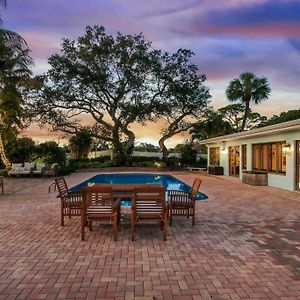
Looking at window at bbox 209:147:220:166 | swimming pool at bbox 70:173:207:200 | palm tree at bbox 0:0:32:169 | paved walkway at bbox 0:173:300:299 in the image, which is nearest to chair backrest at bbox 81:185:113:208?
paved walkway at bbox 0:173:300:299

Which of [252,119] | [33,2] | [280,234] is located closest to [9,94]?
[33,2]

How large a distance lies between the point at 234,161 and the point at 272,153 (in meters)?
5.80

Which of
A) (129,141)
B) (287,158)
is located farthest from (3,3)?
(129,141)

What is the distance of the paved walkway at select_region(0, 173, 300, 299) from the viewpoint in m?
3.50

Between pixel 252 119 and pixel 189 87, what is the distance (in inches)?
339

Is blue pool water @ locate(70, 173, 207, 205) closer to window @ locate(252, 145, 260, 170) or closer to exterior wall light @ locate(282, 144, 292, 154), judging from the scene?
window @ locate(252, 145, 260, 170)

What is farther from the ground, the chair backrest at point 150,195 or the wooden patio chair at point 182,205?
the chair backrest at point 150,195

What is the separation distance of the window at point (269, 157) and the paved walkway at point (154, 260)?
21.7ft

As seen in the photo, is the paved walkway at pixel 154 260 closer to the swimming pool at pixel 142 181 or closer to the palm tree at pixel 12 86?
the swimming pool at pixel 142 181

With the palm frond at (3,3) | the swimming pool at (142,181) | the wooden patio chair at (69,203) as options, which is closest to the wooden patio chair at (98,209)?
the wooden patio chair at (69,203)

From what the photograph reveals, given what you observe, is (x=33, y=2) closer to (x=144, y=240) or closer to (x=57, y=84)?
(x=144, y=240)

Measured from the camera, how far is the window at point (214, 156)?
78.5ft

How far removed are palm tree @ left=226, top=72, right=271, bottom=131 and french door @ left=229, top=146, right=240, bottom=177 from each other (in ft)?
38.2

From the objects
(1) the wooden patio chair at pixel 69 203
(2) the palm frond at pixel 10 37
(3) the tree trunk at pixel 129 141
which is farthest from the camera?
(3) the tree trunk at pixel 129 141
